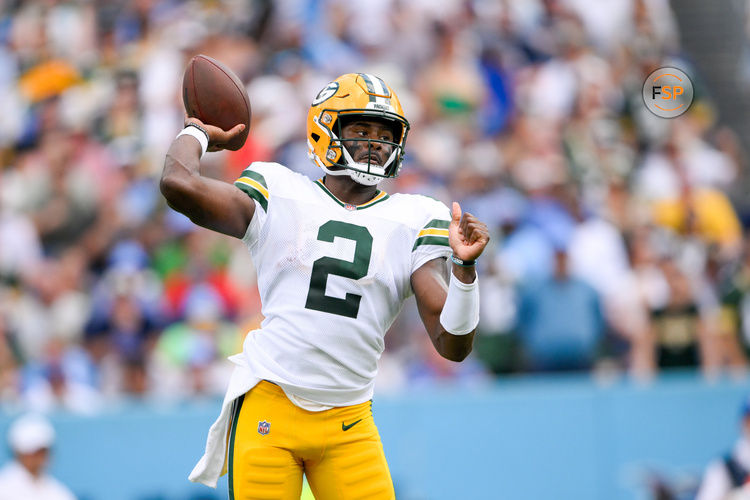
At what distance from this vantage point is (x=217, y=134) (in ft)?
12.3

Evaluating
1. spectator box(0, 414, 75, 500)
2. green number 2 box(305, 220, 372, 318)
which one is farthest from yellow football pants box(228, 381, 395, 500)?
spectator box(0, 414, 75, 500)

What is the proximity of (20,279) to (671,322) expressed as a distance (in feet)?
16.3

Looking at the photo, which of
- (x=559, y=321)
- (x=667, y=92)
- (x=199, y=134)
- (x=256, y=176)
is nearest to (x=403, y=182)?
(x=559, y=321)

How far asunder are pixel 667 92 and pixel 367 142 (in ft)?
13.6

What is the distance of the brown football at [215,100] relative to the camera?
3844mm

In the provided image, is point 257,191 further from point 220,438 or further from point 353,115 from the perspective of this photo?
point 220,438

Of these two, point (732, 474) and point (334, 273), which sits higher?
point (334, 273)

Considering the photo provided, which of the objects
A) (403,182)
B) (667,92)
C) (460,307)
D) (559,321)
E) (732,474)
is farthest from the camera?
(403,182)

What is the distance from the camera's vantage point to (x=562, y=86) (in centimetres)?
1022

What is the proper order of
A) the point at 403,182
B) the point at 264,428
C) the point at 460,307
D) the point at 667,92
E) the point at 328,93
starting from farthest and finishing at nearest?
the point at 403,182 < the point at 667,92 < the point at 328,93 < the point at 264,428 < the point at 460,307

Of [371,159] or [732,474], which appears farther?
[732,474]

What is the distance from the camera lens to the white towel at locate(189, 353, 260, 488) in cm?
385

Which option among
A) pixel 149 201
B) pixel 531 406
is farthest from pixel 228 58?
pixel 531 406

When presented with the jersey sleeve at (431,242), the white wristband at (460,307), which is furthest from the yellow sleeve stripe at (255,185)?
the white wristband at (460,307)
